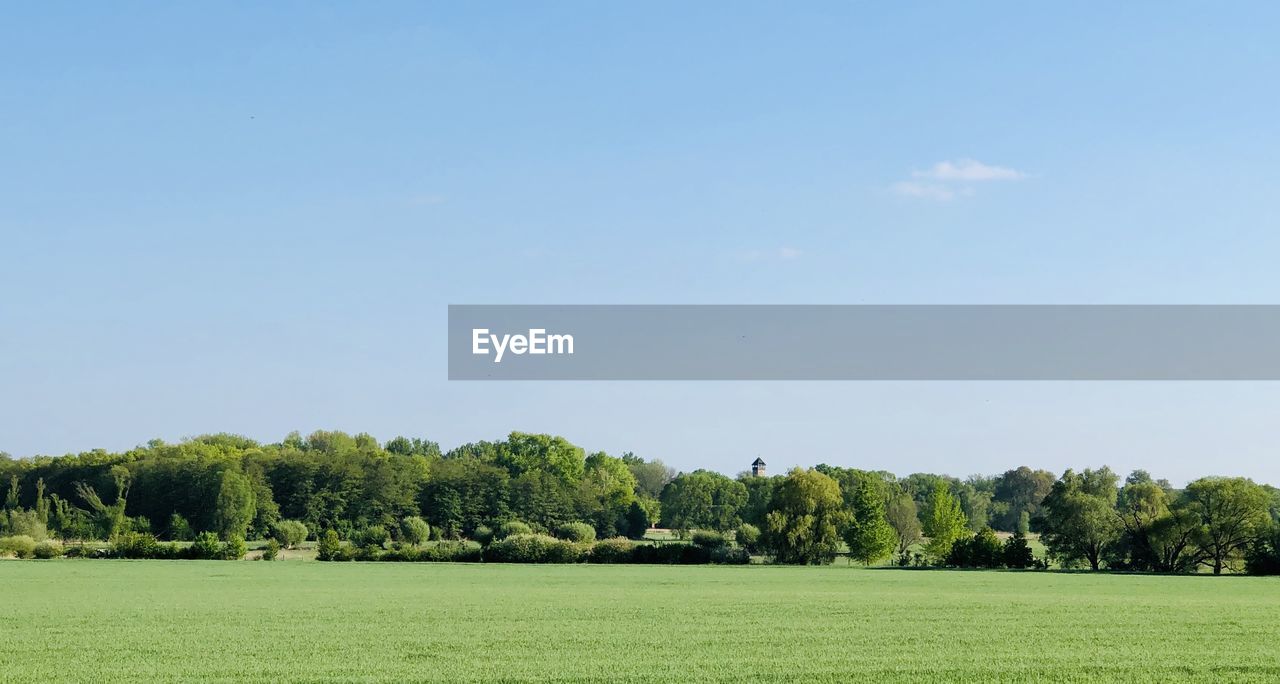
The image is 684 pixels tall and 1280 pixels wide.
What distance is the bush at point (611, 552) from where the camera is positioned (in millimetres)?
85875

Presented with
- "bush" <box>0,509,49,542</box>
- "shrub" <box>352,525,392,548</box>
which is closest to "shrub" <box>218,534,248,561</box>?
"shrub" <box>352,525,392,548</box>

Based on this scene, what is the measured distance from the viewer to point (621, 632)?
29391 millimetres

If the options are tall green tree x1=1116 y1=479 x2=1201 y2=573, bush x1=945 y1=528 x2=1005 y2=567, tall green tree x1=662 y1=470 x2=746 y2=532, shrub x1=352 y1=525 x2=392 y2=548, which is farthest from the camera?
tall green tree x1=662 y1=470 x2=746 y2=532

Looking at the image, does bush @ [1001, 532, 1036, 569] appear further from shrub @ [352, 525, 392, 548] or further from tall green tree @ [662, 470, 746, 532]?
tall green tree @ [662, 470, 746, 532]

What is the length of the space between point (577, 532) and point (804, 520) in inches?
1233

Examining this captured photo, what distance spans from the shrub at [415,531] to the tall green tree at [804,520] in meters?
39.2

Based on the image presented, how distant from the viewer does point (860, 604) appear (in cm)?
3969

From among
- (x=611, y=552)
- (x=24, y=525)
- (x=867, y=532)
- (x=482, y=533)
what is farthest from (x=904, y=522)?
(x=24, y=525)

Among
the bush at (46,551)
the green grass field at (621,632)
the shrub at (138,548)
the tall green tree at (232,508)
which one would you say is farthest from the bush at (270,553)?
the green grass field at (621,632)

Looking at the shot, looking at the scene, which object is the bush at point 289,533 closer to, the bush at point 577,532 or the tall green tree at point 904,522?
the bush at point 577,532

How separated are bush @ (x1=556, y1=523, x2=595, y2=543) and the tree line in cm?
167

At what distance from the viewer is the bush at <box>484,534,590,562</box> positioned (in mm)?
85625

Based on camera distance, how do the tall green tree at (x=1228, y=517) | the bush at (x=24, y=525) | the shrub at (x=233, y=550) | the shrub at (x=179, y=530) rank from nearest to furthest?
the tall green tree at (x=1228, y=517) → the shrub at (x=233, y=550) → the bush at (x=24, y=525) → the shrub at (x=179, y=530)

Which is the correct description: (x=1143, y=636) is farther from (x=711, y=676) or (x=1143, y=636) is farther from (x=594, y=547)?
(x=594, y=547)
